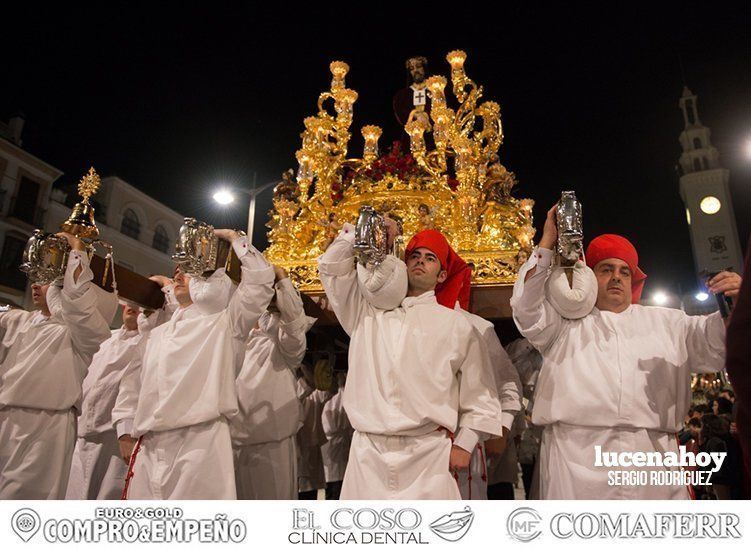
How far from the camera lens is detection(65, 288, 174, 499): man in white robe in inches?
174

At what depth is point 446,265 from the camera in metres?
3.24

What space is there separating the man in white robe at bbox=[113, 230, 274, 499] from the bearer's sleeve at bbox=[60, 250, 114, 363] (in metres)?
0.52

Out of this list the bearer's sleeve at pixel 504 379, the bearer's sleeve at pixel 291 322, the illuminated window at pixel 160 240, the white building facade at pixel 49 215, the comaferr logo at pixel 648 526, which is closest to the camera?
the comaferr logo at pixel 648 526

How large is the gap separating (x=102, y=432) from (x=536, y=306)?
147 inches

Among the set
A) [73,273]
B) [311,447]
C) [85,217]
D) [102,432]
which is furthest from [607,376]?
[102,432]

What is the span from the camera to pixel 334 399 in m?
5.96

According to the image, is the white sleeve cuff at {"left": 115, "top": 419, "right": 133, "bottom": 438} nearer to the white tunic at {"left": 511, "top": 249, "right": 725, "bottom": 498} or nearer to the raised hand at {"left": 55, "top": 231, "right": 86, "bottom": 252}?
the raised hand at {"left": 55, "top": 231, "right": 86, "bottom": 252}

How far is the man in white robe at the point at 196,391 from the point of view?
9.41ft

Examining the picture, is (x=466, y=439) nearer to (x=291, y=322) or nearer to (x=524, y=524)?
(x=524, y=524)

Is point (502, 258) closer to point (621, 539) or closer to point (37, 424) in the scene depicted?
point (621, 539)

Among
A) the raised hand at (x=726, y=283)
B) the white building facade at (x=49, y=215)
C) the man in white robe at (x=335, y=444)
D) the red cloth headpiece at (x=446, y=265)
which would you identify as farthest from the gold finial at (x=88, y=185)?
the white building facade at (x=49, y=215)

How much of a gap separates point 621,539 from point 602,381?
732 millimetres

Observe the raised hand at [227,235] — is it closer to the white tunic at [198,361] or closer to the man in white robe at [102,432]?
the white tunic at [198,361]

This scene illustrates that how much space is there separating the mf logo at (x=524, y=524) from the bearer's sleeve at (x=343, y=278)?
124 cm
